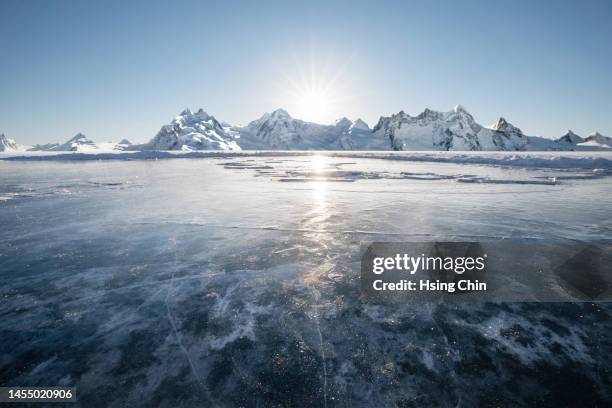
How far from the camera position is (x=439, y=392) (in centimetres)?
207

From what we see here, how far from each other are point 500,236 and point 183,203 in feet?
26.1

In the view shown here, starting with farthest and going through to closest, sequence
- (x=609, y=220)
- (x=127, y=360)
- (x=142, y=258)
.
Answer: (x=609, y=220), (x=142, y=258), (x=127, y=360)

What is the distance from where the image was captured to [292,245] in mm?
5094

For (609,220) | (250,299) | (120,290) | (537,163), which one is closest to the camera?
(250,299)

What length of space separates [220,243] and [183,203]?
4473 mm

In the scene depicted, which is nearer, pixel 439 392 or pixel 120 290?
pixel 439 392

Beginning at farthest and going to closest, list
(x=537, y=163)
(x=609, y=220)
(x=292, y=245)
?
1. (x=537, y=163)
2. (x=609, y=220)
3. (x=292, y=245)

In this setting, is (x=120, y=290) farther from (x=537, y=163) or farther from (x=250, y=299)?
(x=537, y=163)

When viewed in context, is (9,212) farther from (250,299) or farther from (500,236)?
(500,236)

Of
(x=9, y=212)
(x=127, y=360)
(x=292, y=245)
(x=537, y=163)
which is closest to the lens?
(x=127, y=360)

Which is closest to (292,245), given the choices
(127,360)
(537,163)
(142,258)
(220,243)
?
(220,243)

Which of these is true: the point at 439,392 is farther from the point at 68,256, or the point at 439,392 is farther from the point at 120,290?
the point at 68,256

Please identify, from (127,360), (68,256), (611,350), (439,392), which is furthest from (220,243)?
(611,350)

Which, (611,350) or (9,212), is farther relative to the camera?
(9,212)
